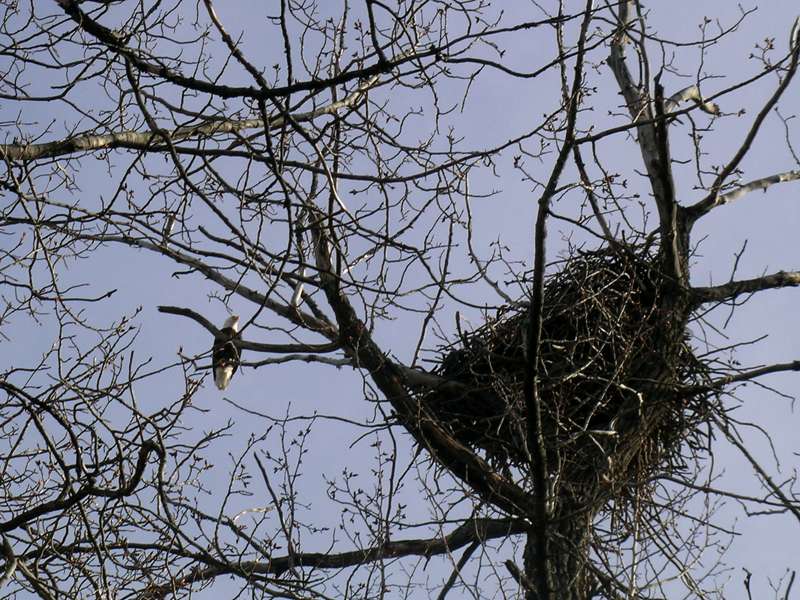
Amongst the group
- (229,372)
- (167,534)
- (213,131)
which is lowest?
(167,534)

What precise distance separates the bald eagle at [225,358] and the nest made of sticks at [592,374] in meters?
1.13

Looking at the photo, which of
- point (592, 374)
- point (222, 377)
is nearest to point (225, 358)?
point (222, 377)

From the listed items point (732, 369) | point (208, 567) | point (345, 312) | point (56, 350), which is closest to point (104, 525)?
point (56, 350)

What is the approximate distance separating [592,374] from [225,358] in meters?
2.01

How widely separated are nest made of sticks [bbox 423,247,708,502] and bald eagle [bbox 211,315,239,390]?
44.6 inches

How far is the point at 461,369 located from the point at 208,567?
177 centimetres

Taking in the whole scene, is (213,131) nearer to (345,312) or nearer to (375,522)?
(345,312)

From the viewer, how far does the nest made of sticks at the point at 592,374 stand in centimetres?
580

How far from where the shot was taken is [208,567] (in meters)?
5.65

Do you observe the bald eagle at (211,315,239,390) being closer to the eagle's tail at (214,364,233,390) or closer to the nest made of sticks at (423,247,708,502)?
the eagle's tail at (214,364,233,390)

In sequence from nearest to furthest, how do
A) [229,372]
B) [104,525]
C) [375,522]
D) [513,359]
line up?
[104,525]
[375,522]
[513,359]
[229,372]

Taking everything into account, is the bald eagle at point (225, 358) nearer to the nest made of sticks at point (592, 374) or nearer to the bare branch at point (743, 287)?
the nest made of sticks at point (592, 374)

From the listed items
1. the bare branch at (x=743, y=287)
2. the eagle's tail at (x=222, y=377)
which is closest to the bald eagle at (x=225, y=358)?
the eagle's tail at (x=222, y=377)

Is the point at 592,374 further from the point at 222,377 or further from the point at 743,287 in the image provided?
the point at 222,377
